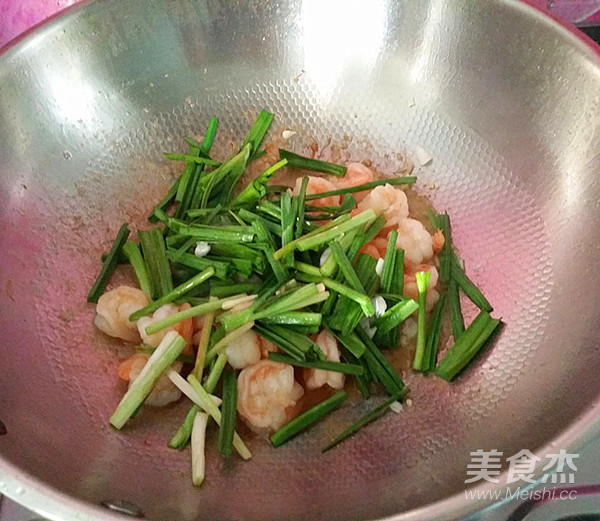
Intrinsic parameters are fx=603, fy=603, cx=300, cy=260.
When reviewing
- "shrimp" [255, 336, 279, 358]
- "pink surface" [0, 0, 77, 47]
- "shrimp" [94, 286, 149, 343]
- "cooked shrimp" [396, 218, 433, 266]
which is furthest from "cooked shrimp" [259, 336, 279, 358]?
"pink surface" [0, 0, 77, 47]

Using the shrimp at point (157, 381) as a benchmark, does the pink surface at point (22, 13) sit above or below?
above

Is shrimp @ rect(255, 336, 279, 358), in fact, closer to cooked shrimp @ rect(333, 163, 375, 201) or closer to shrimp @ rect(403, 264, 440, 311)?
shrimp @ rect(403, 264, 440, 311)

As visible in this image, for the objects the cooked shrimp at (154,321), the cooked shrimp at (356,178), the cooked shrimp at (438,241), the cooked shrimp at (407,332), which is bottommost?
the cooked shrimp at (407,332)

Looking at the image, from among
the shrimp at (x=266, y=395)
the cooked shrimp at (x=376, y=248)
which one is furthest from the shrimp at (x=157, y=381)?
the cooked shrimp at (x=376, y=248)

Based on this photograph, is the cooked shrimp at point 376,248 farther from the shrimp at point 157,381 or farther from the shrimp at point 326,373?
the shrimp at point 157,381

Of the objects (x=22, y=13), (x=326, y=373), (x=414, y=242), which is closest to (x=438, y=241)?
(x=414, y=242)

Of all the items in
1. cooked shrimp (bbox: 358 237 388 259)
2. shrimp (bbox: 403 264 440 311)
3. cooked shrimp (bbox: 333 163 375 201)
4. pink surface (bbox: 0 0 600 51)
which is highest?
pink surface (bbox: 0 0 600 51)
